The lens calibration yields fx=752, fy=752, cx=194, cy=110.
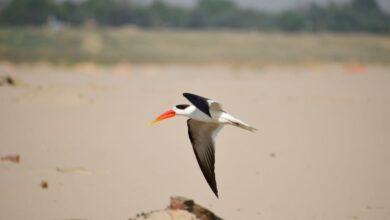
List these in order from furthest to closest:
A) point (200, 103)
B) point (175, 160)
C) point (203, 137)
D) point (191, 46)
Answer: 1. point (191, 46)
2. point (175, 160)
3. point (203, 137)
4. point (200, 103)

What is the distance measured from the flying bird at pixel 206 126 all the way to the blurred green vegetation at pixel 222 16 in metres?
74.1

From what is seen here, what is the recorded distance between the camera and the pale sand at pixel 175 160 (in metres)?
7.62

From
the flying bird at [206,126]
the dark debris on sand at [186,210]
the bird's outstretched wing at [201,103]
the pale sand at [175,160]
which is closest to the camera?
the dark debris on sand at [186,210]

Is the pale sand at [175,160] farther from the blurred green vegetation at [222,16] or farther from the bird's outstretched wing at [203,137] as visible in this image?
the blurred green vegetation at [222,16]

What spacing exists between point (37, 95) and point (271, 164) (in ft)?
19.5

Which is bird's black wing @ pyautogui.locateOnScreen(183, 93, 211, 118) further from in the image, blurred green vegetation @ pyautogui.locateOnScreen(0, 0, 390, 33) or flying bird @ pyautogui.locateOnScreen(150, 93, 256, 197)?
blurred green vegetation @ pyautogui.locateOnScreen(0, 0, 390, 33)

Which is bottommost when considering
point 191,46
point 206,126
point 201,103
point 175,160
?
point 191,46

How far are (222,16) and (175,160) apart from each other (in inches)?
3728

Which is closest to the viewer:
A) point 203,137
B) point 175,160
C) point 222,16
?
point 203,137

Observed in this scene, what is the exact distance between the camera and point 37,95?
45.9 ft

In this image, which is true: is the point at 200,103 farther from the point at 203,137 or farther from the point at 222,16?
the point at 222,16

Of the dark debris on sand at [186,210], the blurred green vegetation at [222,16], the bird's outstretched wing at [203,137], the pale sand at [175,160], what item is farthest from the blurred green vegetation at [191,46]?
the dark debris on sand at [186,210]

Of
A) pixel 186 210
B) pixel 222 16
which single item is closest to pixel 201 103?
pixel 186 210

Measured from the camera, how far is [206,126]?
786 cm
